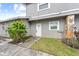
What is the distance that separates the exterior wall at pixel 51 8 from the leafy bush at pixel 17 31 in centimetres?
44

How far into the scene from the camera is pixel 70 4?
460 centimetres

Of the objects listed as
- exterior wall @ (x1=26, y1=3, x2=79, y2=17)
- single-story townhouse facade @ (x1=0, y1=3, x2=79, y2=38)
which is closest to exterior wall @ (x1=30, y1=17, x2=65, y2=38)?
single-story townhouse facade @ (x1=0, y1=3, x2=79, y2=38)

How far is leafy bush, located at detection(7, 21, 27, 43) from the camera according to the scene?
463 cm

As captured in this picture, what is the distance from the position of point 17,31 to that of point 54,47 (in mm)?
1132

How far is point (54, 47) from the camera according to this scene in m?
4.54

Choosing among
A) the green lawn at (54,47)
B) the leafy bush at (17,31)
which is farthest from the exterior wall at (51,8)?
the green lawn at (54,47)

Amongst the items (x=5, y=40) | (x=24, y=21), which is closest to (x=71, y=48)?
(x=24, y=21)

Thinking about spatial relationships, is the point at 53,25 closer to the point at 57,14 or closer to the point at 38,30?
the point at 57,14

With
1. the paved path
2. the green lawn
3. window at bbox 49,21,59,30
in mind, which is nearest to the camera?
the green lawn

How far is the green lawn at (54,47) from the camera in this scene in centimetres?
443

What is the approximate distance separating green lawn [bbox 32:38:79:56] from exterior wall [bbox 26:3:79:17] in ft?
2.74

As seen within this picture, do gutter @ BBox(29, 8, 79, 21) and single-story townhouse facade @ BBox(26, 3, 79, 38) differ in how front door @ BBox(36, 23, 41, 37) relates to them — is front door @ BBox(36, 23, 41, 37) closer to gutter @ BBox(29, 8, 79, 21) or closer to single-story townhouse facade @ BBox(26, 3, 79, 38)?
single-story townhouse facade @ BBox(26, 3, 79, 38)

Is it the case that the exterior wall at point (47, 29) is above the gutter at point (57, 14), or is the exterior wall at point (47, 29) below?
below

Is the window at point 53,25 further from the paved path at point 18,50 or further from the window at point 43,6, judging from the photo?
the paved path at point 18,50
